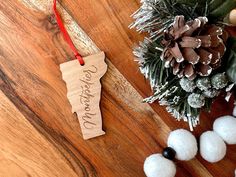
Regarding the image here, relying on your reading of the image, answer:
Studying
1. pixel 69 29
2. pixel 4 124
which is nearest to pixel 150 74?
pixel 69 29

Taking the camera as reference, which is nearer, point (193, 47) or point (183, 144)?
point (193, 47)

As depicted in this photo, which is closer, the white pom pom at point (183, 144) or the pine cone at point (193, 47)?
the pine cone at point (193, 47)

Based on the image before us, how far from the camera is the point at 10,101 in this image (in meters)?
0.78

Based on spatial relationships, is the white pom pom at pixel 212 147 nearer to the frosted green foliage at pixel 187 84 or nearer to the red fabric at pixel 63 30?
the frosted green foliage at pixel 187 84

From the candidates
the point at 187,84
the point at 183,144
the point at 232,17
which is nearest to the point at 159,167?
the point at 183,144

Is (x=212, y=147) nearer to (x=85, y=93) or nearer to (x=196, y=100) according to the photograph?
(x=196, y=100)

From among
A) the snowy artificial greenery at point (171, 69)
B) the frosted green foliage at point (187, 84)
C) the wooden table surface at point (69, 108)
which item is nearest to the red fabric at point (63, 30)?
the wooden table surface at point (69, 108)

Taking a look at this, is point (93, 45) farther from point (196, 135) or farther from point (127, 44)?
point (196, 135)

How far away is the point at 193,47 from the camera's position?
65 centimetres

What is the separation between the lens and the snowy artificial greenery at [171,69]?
0.69m

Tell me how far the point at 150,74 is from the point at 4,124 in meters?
0.30

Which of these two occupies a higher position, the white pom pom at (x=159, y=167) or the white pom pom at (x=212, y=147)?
the white pom pom at (x=159, y=167)

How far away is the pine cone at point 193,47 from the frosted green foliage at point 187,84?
13mm

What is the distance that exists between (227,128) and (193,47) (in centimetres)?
20
